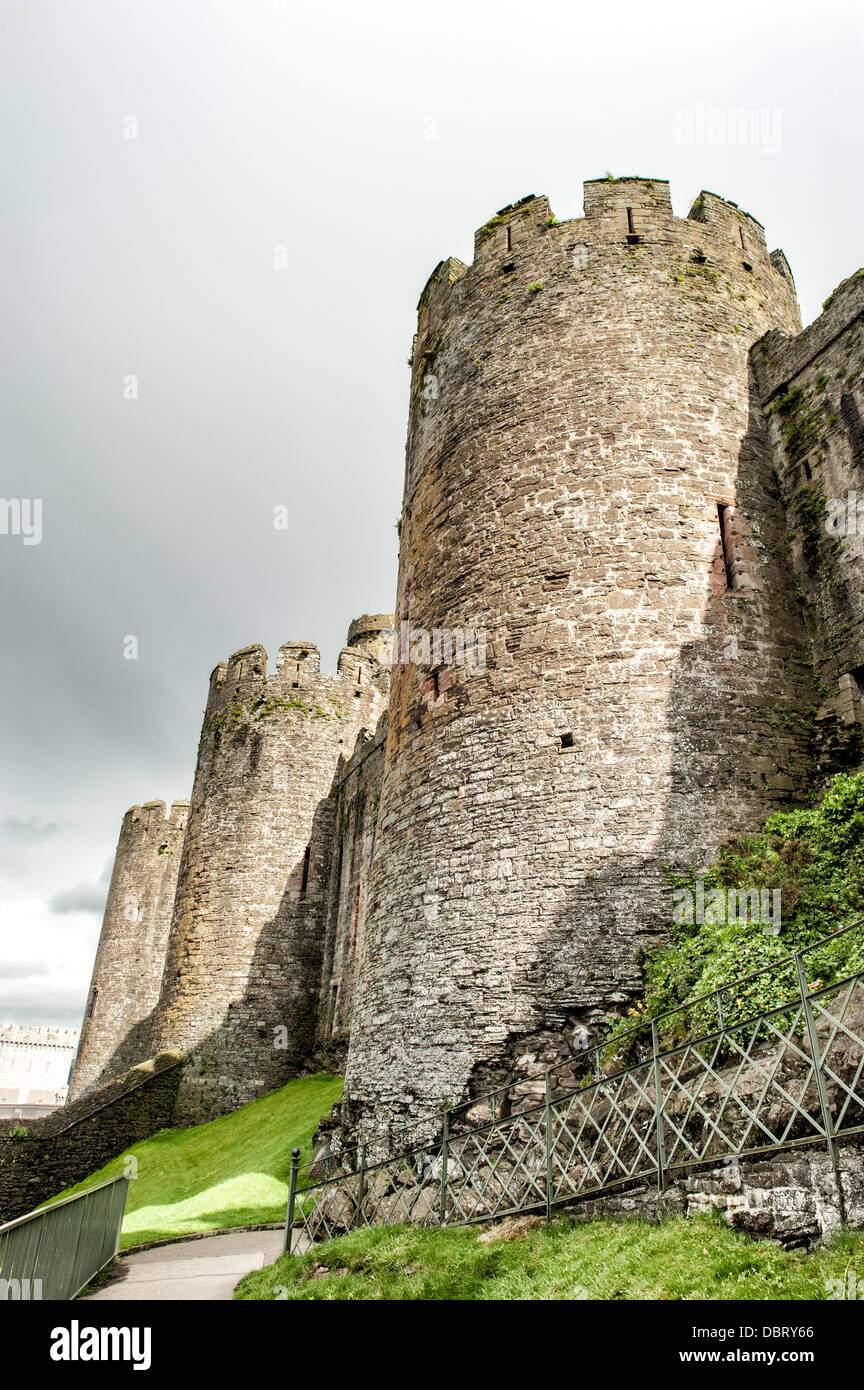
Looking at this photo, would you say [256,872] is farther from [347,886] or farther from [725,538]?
[725,538]

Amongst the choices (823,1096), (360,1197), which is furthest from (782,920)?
(360,1197)

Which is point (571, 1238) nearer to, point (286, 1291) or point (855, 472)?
point (286, 1291)

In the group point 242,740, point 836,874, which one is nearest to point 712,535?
point 836,874

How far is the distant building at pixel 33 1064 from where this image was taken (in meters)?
64.4

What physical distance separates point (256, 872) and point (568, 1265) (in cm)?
1639

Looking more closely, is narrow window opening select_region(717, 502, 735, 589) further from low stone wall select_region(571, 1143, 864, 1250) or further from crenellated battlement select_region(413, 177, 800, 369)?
low stone wall select_region(571, 1143, 864, 1250)

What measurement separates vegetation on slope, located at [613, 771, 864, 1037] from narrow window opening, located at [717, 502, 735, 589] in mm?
2541

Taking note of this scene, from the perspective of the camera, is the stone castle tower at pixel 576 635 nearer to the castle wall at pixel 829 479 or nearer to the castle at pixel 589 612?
the castle at pixel 589 612

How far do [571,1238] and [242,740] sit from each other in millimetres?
17737

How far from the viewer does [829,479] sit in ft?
30.5

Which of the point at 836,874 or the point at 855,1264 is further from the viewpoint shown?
the point at 836,874
